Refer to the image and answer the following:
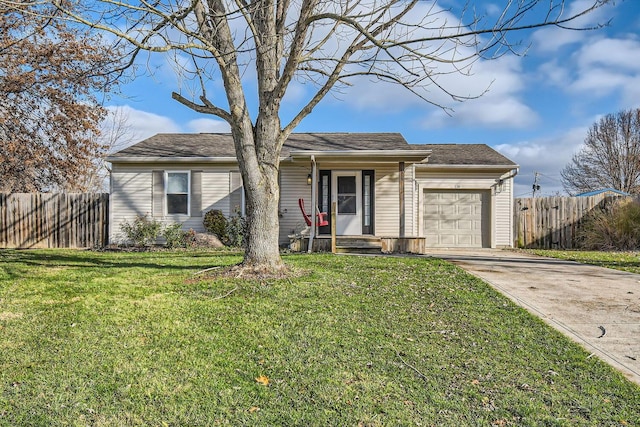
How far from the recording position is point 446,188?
13992 mm

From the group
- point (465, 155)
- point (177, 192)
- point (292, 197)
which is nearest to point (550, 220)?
point (465, 155)

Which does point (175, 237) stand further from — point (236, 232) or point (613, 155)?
point (613, 155)

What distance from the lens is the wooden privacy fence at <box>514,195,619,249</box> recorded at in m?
14.1

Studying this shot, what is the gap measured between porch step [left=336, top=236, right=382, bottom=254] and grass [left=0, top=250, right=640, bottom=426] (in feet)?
17.5

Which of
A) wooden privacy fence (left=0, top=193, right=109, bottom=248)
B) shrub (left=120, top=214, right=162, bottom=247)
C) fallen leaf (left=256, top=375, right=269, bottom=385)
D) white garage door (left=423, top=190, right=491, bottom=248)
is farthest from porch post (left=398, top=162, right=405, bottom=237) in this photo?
wooden privacy fence (left=0, top=193, right=109, bottom=248)

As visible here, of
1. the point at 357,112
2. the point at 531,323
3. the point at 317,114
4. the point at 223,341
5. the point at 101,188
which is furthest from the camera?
the point at 101,188

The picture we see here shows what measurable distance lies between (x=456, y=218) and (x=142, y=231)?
10.2 meters

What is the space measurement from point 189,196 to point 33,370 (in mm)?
10460

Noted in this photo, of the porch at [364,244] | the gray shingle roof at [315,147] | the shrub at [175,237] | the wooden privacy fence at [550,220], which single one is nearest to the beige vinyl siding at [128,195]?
the gray shingle roof at [315,147]

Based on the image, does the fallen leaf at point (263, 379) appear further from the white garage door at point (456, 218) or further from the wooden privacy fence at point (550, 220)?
the wooden privacy fence at point (550, 220)

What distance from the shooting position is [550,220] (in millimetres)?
14203

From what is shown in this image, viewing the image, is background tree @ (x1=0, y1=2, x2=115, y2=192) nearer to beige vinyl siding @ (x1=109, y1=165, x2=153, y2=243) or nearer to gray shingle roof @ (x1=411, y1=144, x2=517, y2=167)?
beige vinyl siding @ (x1=109, y1=165, x2=153, y2=243)

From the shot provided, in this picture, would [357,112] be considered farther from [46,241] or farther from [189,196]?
[46,241]

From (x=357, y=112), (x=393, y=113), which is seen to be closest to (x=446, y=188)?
(x=393, y=113)
